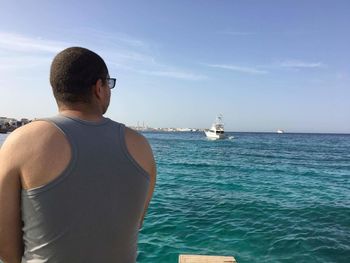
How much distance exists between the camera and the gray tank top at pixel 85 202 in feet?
6.47

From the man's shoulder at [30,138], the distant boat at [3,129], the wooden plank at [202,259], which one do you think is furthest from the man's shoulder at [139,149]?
the distant boat at [3,129]

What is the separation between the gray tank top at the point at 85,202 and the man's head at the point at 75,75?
0.16 metres

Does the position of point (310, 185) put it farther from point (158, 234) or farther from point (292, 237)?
point (158, 234)

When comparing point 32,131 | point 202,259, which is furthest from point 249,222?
point 32,131

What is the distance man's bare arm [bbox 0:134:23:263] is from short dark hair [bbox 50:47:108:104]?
1.31 feet

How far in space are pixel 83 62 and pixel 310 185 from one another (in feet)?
71.2

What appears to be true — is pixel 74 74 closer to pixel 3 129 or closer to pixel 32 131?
pixel 32 131

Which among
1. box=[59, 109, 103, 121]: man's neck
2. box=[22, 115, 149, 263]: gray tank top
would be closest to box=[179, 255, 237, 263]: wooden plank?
box=[22, 115, 149, 263]: gray tank top

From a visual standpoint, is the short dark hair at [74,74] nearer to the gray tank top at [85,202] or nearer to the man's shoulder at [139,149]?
→ the gray tank top at [85,202]

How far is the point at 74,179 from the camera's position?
1.98 meters

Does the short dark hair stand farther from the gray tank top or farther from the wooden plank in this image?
the wooden plank

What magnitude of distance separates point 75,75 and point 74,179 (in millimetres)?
623

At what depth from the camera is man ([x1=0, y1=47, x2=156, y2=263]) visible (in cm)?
195

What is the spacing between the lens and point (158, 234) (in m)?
10.6
